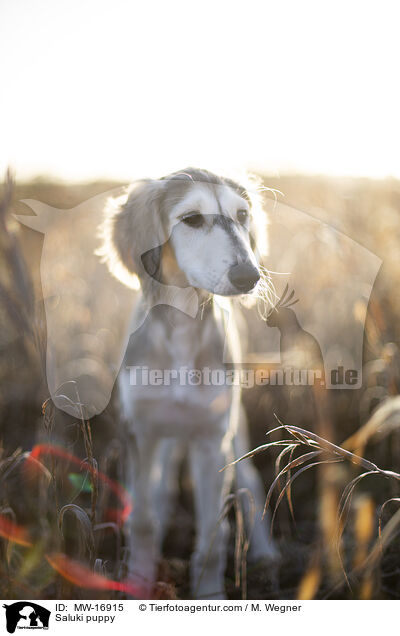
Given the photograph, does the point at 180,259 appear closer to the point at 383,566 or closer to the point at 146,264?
the point at 146,264

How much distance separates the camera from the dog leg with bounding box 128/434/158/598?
1.60m

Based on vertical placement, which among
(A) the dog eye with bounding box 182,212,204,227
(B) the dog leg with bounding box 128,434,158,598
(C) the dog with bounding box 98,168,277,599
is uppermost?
(A) the dog eye with bounding box 182,212,204,227

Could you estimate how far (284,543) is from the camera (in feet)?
5.21

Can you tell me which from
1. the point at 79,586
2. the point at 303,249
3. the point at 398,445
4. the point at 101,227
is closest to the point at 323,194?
the point at 303,249

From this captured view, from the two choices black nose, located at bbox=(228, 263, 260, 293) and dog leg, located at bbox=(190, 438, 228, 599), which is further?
dog leg, located at bbox=(190, 438, 228, 599)

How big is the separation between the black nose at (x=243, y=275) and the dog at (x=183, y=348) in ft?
0.27

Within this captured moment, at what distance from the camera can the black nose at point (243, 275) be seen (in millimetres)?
1318
